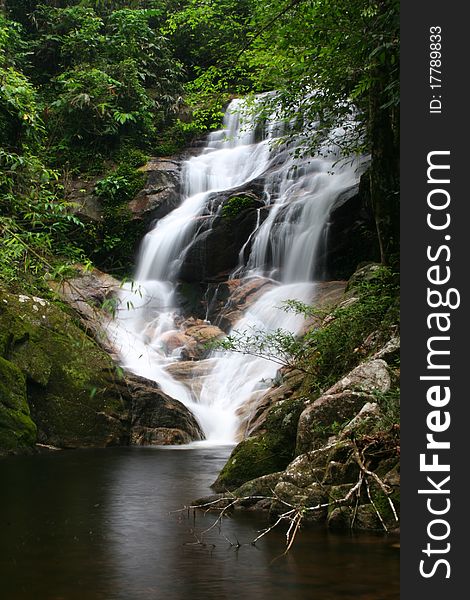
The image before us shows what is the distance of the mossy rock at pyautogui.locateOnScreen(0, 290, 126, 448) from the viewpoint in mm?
10898

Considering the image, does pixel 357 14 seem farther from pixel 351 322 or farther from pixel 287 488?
pixel 287 488

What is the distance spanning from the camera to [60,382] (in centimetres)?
1133

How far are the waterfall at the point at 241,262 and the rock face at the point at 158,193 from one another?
272mm

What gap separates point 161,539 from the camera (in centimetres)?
536

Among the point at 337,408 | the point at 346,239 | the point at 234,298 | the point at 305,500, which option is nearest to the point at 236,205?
the point at 234,298

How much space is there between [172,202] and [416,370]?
653 inches

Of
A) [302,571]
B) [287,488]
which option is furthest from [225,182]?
[302,571]

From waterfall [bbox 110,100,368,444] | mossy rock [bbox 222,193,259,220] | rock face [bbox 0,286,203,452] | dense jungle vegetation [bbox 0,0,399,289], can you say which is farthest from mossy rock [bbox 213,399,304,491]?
mossy rock [bbox 222,193,259,220]

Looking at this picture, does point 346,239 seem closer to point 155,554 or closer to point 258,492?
point 258,492

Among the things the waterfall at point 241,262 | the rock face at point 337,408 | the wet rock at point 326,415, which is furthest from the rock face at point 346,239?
the wet rock at point 326,415

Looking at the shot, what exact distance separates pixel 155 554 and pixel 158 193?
610 inches

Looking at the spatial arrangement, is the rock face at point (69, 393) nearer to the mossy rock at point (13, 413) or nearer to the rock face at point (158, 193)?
the mossy rock at point (13, 413)

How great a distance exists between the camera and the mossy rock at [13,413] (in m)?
9.77

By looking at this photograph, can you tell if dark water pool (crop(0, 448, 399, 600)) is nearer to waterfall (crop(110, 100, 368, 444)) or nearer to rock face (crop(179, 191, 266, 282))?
waterfall (crop(110, 100, 368, 444))
